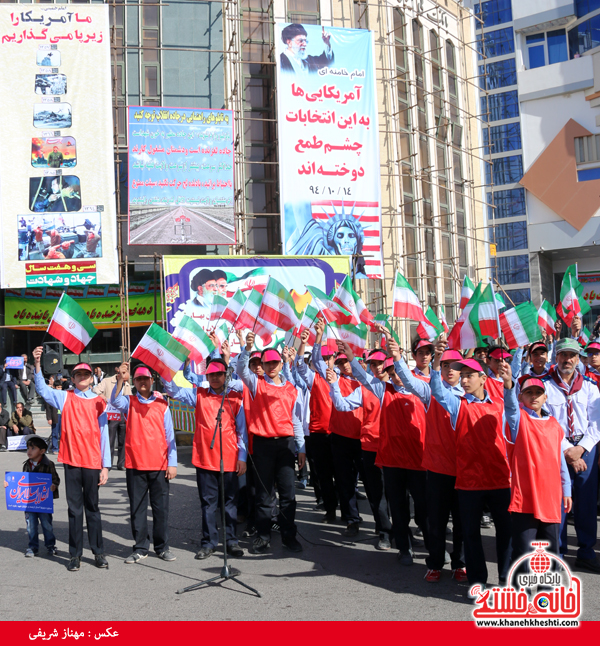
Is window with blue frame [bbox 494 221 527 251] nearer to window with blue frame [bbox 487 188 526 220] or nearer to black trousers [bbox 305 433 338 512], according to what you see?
window with blue frame [bbox 487 188 526 220]

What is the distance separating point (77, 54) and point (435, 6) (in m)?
16.7

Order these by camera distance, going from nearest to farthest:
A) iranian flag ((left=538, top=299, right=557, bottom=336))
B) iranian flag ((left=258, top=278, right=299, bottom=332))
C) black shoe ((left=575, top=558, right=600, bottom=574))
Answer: black shoe ((left=575, top=558, right=600, bottom=574))
iranian flag ((left=258, top=278, right=299, bottom=332))
iranian flag ((left=538, top=299, right=557, bottom=336))

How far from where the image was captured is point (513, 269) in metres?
67.7

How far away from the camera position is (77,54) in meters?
21.4

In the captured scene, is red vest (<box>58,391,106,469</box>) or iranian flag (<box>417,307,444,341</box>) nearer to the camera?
red vest (<box>58,391,106,469</box>)

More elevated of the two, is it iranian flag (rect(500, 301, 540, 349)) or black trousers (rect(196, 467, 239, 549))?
iranian flag (rect(500, 301, 540, 349))

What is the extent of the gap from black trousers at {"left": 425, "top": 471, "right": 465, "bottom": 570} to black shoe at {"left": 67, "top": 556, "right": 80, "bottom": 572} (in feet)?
10.2

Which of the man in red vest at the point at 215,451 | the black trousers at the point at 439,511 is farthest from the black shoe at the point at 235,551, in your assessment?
the black trousers at the point at 439,511

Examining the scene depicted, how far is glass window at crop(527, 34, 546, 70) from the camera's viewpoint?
3503 cm

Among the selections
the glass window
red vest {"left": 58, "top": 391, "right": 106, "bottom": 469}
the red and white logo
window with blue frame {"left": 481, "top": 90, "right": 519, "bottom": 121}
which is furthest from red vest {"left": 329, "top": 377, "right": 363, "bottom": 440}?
window with blue frame {"left": 481, "top": 90, "right": 519, "bottom": 121}

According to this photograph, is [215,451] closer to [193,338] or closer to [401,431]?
[193,338]

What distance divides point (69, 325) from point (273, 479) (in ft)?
8.66

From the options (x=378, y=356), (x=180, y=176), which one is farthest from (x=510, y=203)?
(x=378, y=356)

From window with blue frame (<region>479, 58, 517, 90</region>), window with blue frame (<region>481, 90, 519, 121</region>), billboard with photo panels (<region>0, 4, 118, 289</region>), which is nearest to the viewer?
billboard with photo panels (<region>0, 4, 118, 289</region>)
